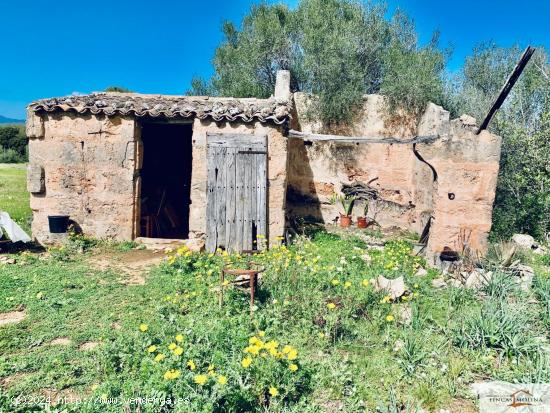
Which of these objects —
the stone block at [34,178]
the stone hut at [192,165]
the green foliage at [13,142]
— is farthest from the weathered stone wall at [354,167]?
the green foliage at [13,142]

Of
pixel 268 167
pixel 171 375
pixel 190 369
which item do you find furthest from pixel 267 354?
pixel 268 167

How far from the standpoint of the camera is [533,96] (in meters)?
11.4

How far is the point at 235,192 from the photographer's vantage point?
8.61 meters

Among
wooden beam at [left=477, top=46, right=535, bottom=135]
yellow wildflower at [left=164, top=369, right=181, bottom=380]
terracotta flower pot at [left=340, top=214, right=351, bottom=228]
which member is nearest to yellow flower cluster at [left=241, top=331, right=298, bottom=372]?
yellow wildflower at [left=164, top=369, right=181, bottom=380]

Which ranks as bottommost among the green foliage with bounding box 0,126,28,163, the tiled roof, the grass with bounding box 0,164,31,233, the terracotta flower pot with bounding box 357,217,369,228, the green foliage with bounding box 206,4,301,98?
the terracotta flower pot with bounding box 357,217,369,228

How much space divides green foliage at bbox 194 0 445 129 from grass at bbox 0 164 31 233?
332 inches

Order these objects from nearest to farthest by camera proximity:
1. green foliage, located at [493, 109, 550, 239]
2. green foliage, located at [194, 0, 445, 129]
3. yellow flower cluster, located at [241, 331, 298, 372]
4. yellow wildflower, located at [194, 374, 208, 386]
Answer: yellow wildflower, located at [194, 374, 208, 386] → yellow flower cluster, located at [241, 331, 298, 372] → green foliage, located at [493, 109, 550, 239] → green foliage, located at [194, 0, 445, 129]

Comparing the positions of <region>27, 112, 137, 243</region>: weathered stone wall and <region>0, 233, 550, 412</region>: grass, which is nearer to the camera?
<region>0, 233, 550, 412</region>: grass

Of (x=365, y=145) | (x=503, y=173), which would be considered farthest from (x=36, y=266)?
(x=503, y=173)

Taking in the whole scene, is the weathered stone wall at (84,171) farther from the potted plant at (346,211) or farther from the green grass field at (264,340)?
the potted plant at (346,211)

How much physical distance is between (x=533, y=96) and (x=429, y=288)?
8.39 metres

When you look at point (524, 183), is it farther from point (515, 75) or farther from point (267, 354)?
point (267, 354)

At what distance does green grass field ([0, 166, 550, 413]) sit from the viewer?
3.39m

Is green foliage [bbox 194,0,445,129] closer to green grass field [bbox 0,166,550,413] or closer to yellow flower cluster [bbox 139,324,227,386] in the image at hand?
green grass field [bbox 0,166,550,413]
